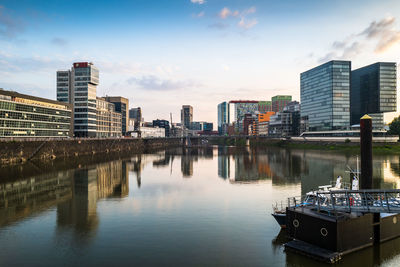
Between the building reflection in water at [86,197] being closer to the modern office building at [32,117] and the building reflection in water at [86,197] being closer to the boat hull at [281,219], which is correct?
the boat hull at [281,219]

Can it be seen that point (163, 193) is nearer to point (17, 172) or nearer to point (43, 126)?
point (17, 172)

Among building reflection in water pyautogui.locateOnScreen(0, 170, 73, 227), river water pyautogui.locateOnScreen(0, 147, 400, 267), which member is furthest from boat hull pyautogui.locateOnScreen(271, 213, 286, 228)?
building reflection in water pyautogui.locateOnScreen(0, 170, 73, 227)

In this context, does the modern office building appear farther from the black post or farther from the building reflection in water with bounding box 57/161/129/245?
the black post

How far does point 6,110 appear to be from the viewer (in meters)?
123

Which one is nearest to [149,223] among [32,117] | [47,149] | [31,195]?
[31,195]

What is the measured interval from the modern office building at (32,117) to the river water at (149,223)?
2285 inches

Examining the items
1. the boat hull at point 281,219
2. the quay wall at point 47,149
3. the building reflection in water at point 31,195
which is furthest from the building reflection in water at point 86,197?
the quay wall at point 47,149

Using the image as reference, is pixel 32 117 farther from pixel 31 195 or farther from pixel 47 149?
pixel 31 195

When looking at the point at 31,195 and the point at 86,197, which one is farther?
the point at 31,195

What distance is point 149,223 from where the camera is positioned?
40781 mm

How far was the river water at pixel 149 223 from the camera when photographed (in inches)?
1154

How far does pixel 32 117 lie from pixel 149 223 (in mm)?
123843

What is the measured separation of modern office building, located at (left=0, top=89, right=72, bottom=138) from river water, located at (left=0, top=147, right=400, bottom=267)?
58.0 m

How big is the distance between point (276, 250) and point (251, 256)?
3.06 meters
